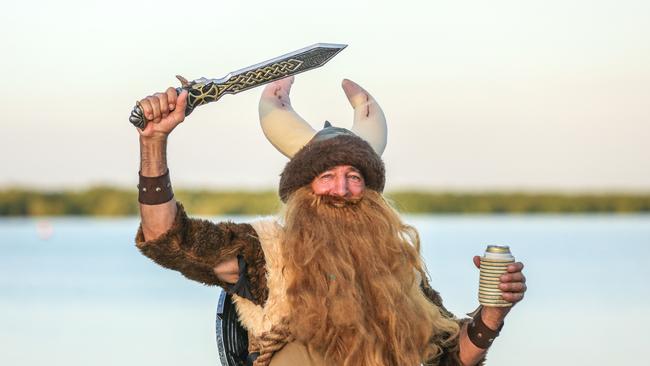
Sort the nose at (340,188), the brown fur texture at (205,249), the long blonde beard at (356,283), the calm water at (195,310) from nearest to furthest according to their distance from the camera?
the brown fur texture at (205,249) < the long blonde beard at (356,283) < the nose at (340,188) < the calm water at (195,310)

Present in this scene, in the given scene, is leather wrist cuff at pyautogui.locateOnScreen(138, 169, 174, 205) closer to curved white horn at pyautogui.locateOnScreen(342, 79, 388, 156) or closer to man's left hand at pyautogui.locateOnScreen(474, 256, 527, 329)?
curved white horn at pyautogui.locateOnScreen(342, 79, 388, 156)

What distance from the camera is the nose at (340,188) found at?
435 centimetres

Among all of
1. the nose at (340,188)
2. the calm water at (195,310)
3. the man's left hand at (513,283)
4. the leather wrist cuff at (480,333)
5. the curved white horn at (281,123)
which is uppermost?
the curved white horn at (281,123)

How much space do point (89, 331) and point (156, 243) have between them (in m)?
8.52

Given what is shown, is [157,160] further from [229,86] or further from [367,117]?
[367,117]

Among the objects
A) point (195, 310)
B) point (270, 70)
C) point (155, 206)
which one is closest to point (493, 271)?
point (270, 70)

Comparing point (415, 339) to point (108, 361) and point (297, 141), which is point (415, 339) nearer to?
point (297, 141)

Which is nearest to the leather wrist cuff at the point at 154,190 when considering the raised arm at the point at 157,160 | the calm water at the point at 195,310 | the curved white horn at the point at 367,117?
the raised arm at the point at 157,160

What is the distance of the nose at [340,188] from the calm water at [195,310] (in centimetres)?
528

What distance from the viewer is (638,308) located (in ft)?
45.3

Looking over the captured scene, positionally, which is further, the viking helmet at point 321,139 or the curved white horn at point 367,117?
the curved white horn at point 367,117

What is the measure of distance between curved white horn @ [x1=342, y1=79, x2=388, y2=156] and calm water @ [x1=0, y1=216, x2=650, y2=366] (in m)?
5.04

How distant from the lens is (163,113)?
4027 millimetres

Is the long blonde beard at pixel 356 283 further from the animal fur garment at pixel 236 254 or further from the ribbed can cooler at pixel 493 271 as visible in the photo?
the ribbed can cooler at pixel 493 271
